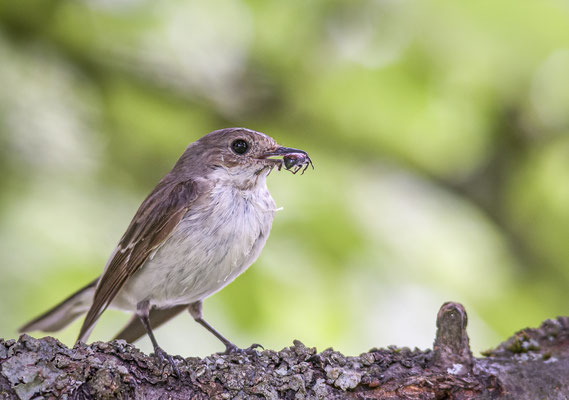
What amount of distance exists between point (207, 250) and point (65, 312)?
120cm

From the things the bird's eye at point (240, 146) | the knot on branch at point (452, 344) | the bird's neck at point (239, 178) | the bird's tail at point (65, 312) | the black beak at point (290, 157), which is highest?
the bird's eye at point (240, 146)

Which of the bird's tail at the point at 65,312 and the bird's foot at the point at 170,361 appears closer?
the bird's foot at the point at 170,361

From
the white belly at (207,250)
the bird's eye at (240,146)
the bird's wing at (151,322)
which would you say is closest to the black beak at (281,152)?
the bird's eye at (240,146)

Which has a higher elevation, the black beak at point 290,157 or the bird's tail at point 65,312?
the black beak at point 290,157

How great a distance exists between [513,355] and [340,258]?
1.51 metres

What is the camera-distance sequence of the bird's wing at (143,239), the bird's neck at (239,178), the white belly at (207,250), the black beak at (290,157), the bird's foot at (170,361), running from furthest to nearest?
the bird's neck at (239,178) < the black beak at (290,157) < the bird's wing at (143,239) < the white belly at (207,250) < the bird's foot at (170,361)

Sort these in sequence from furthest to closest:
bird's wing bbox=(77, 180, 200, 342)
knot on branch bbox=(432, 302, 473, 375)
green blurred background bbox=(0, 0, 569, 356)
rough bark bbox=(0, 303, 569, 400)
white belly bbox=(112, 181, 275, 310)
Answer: green blurred background bbox=(0, 0, 569, 356), bird's wing bbox=(77, 180, 200, 342), white belly bbox=(112, 181, 275, 310), knot on branch bbox=(432, 302, 473, 375), rough bark bbox=(0, 303, 569, 400)

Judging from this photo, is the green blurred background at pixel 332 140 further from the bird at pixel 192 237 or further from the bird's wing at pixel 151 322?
the bird at pixel 192 237

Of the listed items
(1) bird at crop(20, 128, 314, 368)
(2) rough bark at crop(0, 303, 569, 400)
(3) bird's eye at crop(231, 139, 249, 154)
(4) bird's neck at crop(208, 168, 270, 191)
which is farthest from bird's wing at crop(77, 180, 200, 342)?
(2) rough bark at crop(0, 303, 569, 400)

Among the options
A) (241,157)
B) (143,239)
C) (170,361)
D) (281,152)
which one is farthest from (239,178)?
(170,361)

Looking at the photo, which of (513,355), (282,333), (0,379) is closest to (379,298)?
(282,333)

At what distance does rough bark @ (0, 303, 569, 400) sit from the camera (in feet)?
9.03

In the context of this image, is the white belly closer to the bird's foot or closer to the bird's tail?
the bird's tail

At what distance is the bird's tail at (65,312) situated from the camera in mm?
4344
